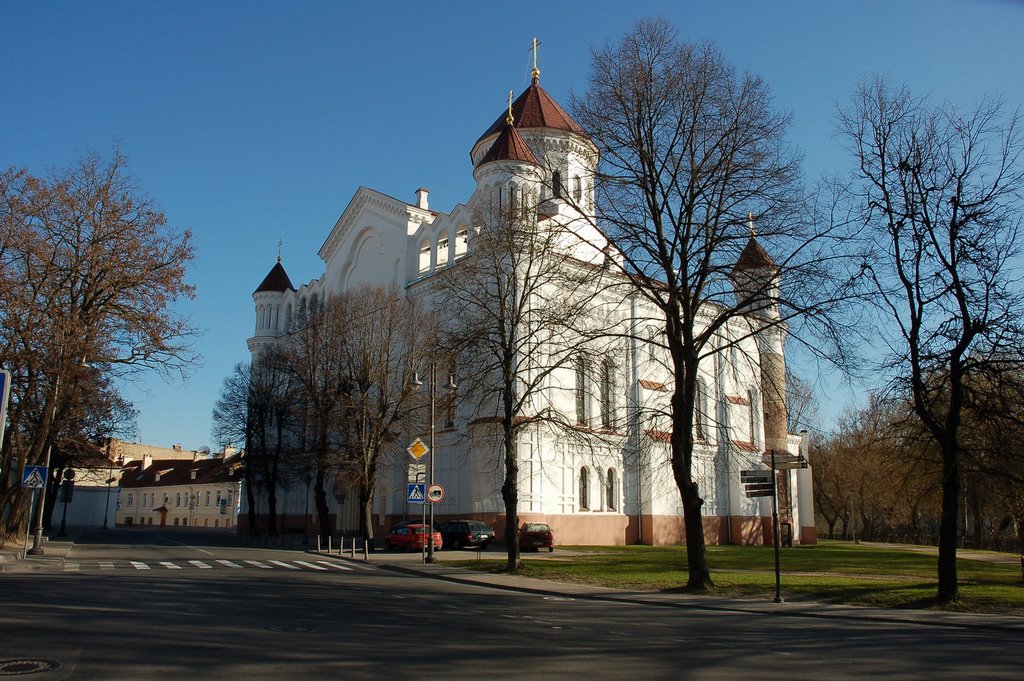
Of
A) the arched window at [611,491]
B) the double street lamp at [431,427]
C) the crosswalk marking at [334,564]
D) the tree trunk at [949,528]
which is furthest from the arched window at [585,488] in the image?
the tree trunk at [949,528]

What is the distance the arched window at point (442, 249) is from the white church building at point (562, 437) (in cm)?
9

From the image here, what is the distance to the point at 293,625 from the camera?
12094mm

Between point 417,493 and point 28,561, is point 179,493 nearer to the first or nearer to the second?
point 28,561

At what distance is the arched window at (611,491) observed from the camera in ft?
152

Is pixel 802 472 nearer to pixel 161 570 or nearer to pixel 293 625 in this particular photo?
pixel 161 570

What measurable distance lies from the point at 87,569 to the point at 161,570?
2.26 meters

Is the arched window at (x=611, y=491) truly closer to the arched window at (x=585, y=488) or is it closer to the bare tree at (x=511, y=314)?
the arched window at (x=585, y=488)

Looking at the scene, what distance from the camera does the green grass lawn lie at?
1893 centimetres

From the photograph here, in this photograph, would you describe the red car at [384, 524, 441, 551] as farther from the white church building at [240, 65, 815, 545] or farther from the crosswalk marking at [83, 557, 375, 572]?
the crosswalk marking at [83, 557, 375, 572]

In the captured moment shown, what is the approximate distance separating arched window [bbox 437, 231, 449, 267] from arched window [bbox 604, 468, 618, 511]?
53.8ft

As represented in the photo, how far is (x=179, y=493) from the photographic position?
340 feet

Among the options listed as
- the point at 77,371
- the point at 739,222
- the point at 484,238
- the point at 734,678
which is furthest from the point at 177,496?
the point at 734,678

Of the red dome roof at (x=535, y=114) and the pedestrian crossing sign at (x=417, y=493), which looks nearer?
the pedestrian crossing sign at (x=417, y=493)

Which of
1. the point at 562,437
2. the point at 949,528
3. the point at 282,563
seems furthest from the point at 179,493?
the point at 949,528
